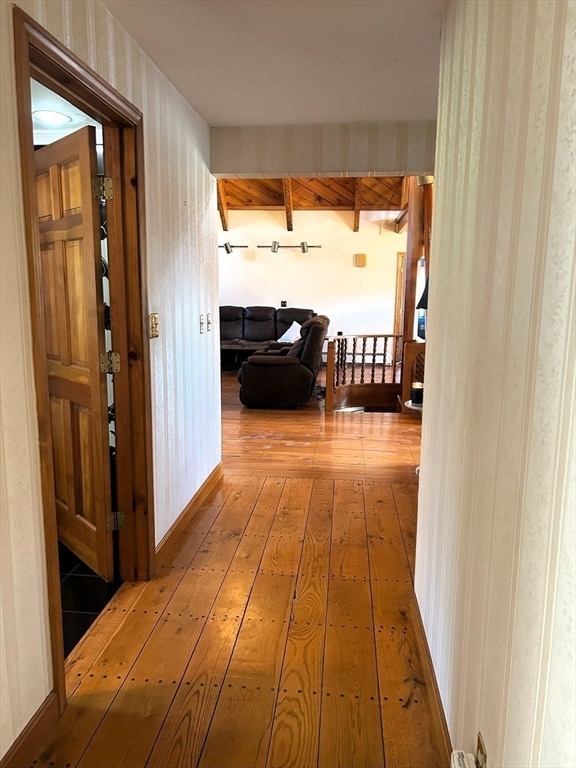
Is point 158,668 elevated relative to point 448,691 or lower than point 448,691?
lower

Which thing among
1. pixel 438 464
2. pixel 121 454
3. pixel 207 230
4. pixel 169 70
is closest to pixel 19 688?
pixel 121 454

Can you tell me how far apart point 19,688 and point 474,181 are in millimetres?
1835

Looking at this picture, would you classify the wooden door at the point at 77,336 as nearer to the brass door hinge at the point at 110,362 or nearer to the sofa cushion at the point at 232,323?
the brass door hinge at the point at 110,362

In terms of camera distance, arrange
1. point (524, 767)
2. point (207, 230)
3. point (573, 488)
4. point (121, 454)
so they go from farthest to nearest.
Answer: point (207, 230) < point (121, 454) < point (524, 767) < point (573, 488)

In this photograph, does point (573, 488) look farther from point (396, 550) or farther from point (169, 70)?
point (169, 70)

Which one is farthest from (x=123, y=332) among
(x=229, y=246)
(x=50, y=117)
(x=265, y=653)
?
(x=229, y=246)

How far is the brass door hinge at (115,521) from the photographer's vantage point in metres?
2.43

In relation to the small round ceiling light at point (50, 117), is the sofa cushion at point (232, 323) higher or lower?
lower

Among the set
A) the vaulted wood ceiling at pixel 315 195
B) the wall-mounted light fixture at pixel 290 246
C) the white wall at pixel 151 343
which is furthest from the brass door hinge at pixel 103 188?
the wall-mounted light fixture at pixel 290 246

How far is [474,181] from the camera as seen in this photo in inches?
54.9

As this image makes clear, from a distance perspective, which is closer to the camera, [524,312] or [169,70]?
[524,312]

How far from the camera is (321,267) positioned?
1058 centimetres

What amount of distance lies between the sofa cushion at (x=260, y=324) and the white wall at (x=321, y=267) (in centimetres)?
73

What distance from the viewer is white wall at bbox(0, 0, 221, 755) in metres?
1.37
